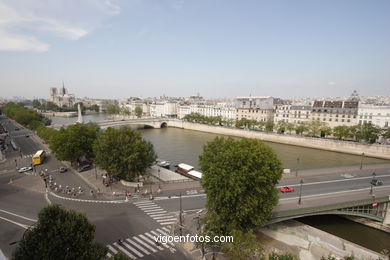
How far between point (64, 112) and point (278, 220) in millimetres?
191572

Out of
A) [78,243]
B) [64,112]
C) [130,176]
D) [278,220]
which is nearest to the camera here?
[78,243]

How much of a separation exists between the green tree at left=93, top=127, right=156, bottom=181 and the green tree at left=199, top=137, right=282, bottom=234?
11.3m

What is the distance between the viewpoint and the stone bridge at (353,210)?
1930 cm

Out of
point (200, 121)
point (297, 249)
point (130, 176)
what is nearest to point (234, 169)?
point (297, 249)

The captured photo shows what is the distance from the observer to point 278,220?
19109mm

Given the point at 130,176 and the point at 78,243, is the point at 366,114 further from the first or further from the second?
the point at 78,243

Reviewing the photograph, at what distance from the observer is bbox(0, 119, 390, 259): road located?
16.5 metres

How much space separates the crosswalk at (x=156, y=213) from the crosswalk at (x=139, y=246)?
6.02 feet

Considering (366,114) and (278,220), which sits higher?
(366,114)

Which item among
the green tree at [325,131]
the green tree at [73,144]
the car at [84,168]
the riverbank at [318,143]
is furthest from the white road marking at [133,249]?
the green tree at [325,131]

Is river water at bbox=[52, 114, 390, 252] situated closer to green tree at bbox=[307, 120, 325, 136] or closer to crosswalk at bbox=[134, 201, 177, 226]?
green tree at bbox=[307, 120, 325, 136]

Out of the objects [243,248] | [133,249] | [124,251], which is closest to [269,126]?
[243,248]

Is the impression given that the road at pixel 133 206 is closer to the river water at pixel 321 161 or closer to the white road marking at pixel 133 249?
the white road marking at pixel 133 249

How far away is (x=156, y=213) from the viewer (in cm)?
2052
